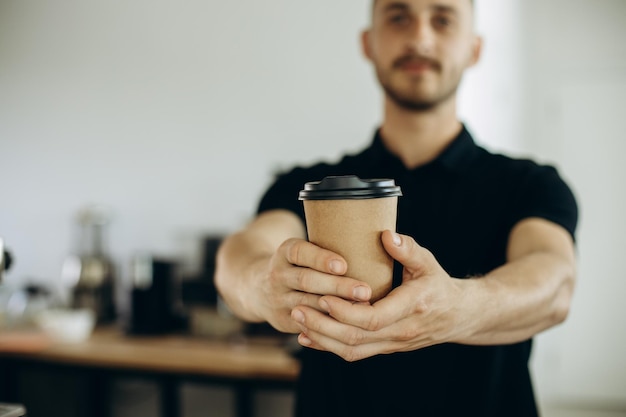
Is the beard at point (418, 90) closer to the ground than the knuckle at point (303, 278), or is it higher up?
higher up

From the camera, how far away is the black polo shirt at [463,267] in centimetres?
84

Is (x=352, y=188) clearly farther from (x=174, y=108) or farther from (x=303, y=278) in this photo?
(x=174, y=108)

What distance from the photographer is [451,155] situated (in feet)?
3.07

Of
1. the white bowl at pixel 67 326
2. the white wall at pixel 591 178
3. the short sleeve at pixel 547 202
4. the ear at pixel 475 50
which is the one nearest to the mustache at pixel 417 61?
the ear at pixel 475 50

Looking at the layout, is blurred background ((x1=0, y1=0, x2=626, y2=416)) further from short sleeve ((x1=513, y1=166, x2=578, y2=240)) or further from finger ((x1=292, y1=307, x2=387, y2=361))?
finger ((x1=292, y1=307, x2=387, y2=361))

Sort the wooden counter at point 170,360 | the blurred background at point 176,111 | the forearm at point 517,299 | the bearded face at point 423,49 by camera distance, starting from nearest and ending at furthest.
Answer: the forearm at point 517,299, the bearded face at point 423,49, the wooden counter at point 170,360, the blurred background at point 176,111

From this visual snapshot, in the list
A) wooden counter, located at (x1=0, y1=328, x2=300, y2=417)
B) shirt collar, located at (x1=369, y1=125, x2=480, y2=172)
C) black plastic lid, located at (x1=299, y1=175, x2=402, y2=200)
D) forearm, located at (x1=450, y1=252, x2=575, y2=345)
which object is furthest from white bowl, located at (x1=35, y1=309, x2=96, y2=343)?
black plastic lid, located at (x1=299, y1=175, x2=402, y2=200)

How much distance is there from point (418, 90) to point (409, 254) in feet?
1.56

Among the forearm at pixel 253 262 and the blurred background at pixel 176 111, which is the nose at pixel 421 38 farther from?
the blurred background at pixel 176 111

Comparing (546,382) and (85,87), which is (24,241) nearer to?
(85,87)

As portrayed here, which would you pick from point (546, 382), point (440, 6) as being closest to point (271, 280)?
point (440, 6)

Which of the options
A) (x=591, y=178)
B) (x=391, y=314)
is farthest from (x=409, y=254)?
(x=591, y=178)

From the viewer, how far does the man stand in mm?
714

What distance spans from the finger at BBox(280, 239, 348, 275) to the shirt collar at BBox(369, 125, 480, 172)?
51 centimetres
